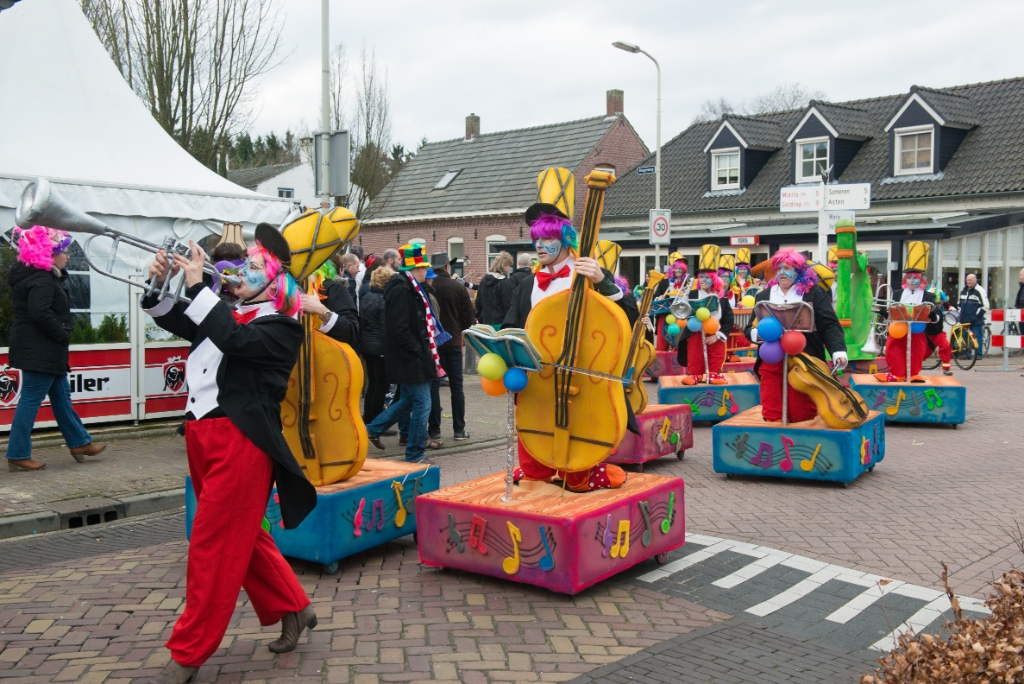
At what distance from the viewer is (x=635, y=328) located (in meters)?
6.10

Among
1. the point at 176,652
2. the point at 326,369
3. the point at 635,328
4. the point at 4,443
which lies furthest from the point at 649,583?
the point at 4,443

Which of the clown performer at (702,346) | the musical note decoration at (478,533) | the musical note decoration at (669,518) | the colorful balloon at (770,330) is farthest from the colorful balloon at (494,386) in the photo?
the clown performer at (702,346)

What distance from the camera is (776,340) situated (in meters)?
7.54

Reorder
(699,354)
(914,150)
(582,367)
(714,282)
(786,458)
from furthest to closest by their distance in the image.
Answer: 1. (914,150)
2. (714,282)
3. (699,354)
4. (786,458)
5. (582,367)

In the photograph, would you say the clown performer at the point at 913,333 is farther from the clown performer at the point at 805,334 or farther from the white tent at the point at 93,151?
the white tent at the point at 93,151

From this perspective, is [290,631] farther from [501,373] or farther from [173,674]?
[501,373]

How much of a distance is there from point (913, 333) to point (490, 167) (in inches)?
986

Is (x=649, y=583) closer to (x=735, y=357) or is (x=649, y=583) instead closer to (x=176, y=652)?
(x=176, y=652)

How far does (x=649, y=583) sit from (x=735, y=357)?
30.9 feet

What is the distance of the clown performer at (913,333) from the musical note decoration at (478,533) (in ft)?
24.4

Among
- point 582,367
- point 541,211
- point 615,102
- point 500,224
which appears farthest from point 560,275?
point 615,102

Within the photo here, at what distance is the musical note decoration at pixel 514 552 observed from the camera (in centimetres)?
500

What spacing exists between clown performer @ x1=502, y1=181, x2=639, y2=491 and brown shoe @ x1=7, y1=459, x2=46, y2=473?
14.2 feet

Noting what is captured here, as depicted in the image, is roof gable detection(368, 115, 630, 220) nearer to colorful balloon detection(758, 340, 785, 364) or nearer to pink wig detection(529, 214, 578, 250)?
colorful balloon detection(758, 340, 785, 364)
